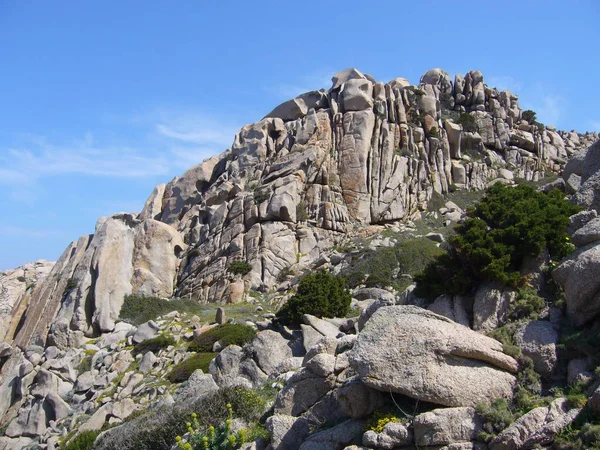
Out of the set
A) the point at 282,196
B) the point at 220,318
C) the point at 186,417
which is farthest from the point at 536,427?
the point at 282,196

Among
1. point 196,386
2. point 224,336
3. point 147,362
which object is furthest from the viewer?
point 147,362

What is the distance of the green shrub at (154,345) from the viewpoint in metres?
26.3

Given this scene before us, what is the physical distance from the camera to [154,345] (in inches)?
1041

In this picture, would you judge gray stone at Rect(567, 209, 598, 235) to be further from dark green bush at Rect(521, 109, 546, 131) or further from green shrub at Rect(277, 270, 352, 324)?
dark green bush at Rect(521, 109, 546, 131)

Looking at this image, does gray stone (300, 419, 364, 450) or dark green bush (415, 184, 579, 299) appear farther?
dark green bush (415, 184, 579, 299)

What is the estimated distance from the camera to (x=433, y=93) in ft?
183

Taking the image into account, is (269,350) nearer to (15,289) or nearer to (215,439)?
(215,439)

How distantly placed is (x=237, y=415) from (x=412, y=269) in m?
21.4

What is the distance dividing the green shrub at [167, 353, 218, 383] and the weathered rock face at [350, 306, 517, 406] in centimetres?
1205

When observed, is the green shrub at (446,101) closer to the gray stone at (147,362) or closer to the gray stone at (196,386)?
the gray stone at (147,362)

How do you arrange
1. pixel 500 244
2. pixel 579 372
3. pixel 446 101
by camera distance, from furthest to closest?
pixel 446 101 → pixel 500 244 → pixel 579 372

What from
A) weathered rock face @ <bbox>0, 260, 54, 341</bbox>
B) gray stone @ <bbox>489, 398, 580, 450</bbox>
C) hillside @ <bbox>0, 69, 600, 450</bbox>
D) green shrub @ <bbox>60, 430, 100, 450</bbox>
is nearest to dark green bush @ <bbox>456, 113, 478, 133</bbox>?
hillside @ <bbox>0, 69, 600, 450</bbox>

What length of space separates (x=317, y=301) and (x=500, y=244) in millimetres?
11235

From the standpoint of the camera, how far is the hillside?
418 inches
